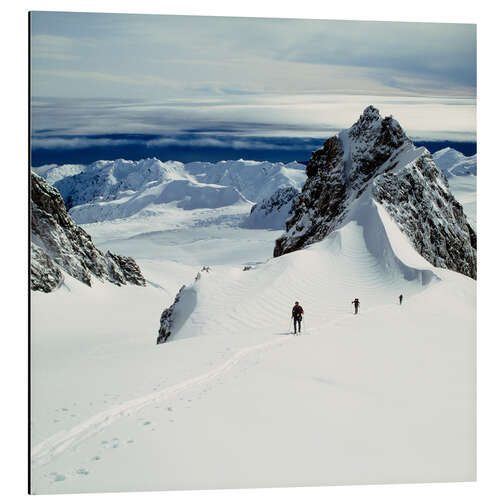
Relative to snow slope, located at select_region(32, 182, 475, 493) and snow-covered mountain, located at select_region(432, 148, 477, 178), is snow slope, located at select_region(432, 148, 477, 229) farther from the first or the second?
snow slope, located at select_region(32, 182, 475, 493)

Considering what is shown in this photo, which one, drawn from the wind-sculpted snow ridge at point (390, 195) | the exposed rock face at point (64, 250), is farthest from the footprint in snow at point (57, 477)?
the exposed rock face at point (64, 250)

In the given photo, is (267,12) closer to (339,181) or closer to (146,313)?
(146,313)

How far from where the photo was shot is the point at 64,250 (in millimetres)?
41781

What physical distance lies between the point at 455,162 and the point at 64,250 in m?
31.8

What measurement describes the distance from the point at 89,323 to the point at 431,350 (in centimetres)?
2110

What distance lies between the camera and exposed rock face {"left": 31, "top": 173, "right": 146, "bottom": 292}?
33.5m

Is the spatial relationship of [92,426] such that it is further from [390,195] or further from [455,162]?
[390,195]

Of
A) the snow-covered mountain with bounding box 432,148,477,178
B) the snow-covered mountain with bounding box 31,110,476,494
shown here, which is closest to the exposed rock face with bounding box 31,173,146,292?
the snow-covered mountain with bounding box 31,110,476,494

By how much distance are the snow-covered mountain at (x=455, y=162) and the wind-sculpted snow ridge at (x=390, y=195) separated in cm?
673

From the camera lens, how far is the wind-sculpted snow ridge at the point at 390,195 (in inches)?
1286

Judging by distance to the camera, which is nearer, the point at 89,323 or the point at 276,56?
the point at 276,56

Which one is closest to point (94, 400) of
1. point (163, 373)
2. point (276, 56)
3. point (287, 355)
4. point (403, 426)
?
point (163, 373)

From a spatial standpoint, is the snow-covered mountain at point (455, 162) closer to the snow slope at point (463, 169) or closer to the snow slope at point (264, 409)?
the snow slope at point (463, 169)

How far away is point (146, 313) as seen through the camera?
4103 centimetres
